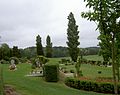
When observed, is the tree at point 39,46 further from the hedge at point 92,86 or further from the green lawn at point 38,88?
the green lawn at point 38,88

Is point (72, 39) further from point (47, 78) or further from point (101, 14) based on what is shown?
point (101, 14)

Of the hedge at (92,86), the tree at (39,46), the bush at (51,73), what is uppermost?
the tree at (39,46)

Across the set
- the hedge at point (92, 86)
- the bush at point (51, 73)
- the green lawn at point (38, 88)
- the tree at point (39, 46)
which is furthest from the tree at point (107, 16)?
the tree at point (39, 46)

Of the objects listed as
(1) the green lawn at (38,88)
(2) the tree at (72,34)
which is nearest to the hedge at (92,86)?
(1) the green lawn at (38,88)

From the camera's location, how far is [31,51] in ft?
337

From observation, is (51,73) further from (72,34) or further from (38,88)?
(72,34)

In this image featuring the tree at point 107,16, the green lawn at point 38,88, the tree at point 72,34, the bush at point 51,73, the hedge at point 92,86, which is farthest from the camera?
the tree at point 72,34

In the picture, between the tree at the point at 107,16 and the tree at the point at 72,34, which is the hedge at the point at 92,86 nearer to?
the tree at the point at 107,16

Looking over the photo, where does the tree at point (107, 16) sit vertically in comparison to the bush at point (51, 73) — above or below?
above

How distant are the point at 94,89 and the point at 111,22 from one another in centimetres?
1282

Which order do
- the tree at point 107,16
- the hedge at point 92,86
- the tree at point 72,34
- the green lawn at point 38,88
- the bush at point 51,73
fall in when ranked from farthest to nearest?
the tree at point 72,34 → the bush at point 51,73 → the hedge at point 92,86 → the green lawn at point 38,88 → the tree at point 107,16

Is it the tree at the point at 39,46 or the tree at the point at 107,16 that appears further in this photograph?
the tree at the point at 39,46

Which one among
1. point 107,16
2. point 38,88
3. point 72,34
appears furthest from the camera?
point 72,34

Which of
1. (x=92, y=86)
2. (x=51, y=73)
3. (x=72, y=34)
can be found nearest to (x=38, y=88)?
(x=92, y=86)
